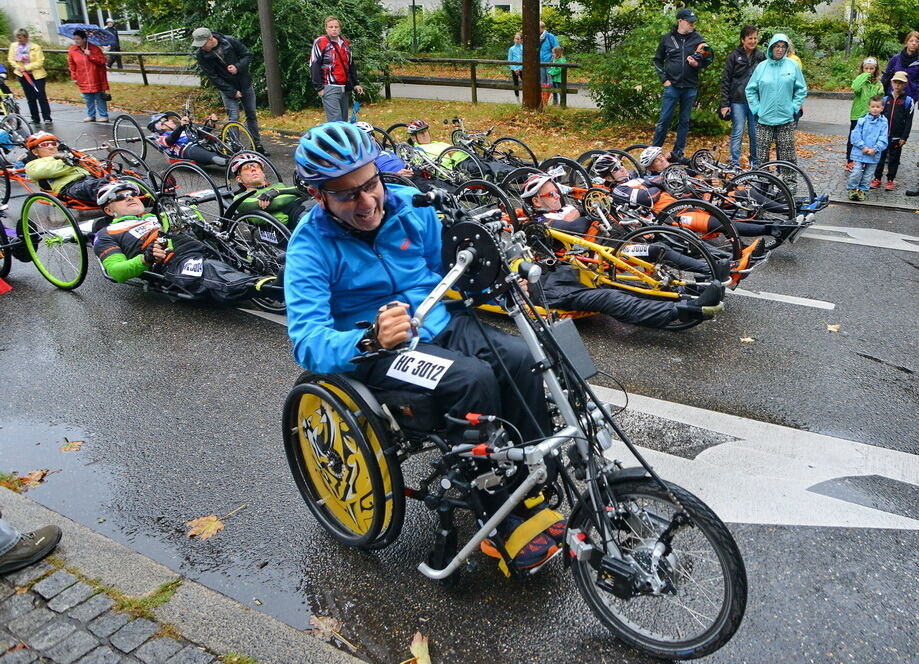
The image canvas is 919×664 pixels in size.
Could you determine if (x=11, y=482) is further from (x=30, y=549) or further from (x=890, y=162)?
(x=890, y=162)

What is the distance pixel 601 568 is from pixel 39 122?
17398 mm

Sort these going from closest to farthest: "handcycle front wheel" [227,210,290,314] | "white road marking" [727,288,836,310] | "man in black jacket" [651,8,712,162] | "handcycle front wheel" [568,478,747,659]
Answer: "handcycle front wheel" [568,478,747,659], "white road marking" [727,288,836,310], "handcycle front wheel" [227,210,290,314], "man in black jacket" [651,8,712,162]

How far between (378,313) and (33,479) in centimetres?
266

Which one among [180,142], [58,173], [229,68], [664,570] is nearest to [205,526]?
[664,570]

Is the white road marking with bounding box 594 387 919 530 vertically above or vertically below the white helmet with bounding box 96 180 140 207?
below

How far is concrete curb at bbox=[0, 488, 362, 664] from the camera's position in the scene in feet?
9.28

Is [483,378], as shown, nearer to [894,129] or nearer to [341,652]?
[341,652]

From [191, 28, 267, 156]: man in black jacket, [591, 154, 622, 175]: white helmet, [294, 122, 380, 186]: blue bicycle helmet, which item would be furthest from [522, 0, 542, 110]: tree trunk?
[294, 122, 380, 186]: blue bicycle helmet

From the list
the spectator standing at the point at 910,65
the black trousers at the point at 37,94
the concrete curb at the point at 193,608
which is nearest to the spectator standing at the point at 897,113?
the spectator standing at the point at 910,65

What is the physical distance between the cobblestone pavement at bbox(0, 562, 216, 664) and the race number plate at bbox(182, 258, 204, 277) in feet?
11.1

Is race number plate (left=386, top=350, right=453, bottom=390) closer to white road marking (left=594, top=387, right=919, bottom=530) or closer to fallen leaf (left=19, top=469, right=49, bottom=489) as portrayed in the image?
white road marking (left=594, top=387, right=919, bottom=530)

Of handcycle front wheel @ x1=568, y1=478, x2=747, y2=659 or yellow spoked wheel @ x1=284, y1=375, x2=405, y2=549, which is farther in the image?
yellow spoked wheel @ x1=284, y1=375, x2=405, y2=549

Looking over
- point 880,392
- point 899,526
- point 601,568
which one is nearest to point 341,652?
point 601,568

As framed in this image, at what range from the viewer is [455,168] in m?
8.97
